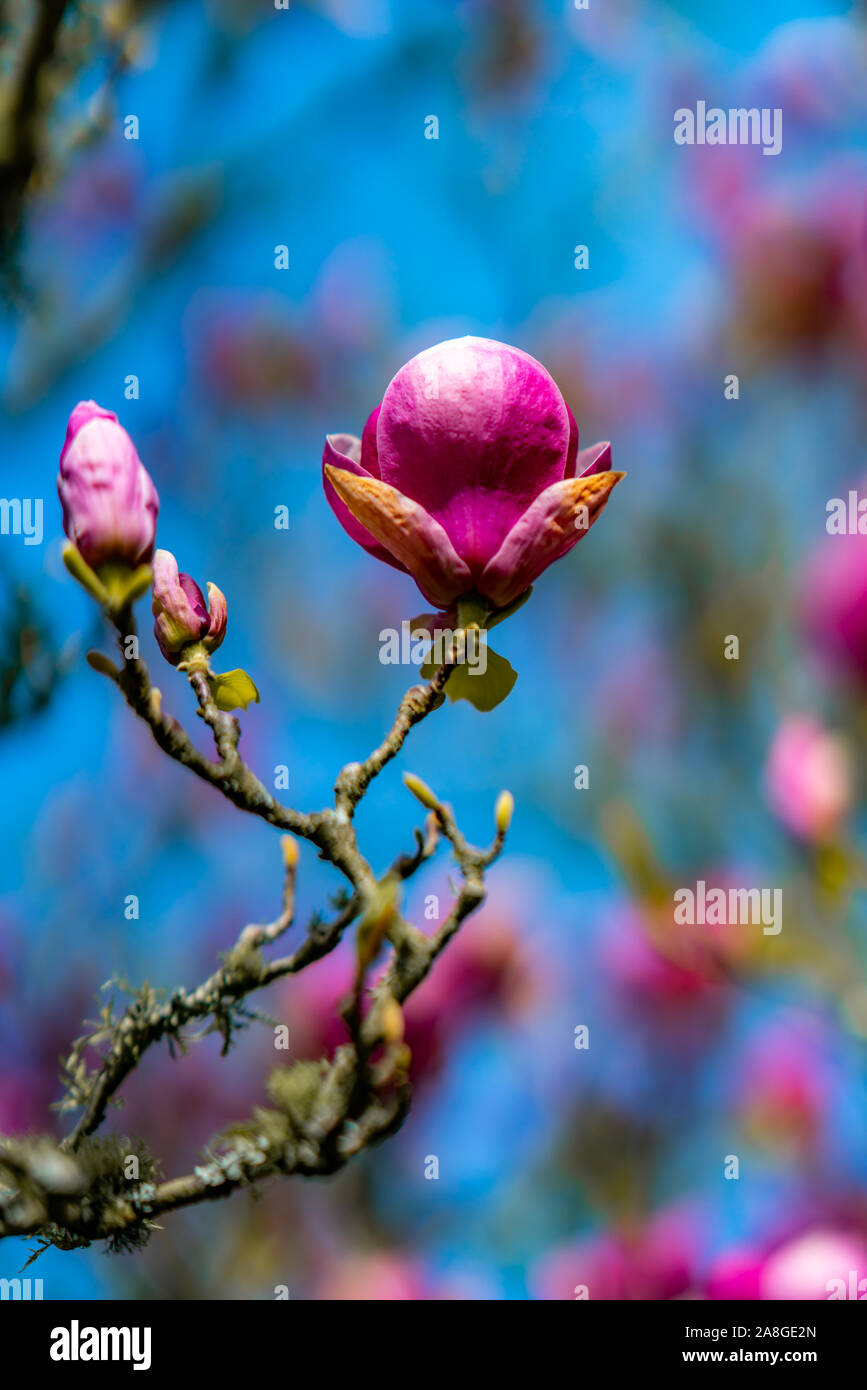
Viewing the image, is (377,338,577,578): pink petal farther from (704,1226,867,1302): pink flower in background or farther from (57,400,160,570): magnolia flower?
(704,1226,867,1302): pink flower in background

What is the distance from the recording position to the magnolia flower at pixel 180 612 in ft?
2.46

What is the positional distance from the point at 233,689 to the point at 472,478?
21 centimetres

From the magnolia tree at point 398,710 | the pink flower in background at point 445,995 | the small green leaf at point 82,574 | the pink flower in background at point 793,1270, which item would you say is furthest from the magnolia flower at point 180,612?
the pink flower in background at point 445,995

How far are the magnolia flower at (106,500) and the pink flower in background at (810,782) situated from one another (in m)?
0.91

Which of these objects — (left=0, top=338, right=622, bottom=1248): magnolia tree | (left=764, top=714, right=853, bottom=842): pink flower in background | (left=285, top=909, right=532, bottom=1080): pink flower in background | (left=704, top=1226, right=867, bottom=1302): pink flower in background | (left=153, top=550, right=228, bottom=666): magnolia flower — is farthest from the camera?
(left=285, top=909, right=532, bottom=1080): pink flower in background

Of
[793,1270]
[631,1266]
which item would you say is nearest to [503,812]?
[793,1270]

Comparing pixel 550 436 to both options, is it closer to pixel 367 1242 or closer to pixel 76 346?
pixel 76 346

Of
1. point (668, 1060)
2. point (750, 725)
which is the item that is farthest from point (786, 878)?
point (668, 1060)

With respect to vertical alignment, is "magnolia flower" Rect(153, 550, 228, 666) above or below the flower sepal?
above

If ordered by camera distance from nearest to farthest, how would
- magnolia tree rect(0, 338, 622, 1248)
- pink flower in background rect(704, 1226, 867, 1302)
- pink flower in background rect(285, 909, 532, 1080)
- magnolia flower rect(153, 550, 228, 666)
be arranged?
magnolia tree rect(0, 338, 622, 1248) < magnolia flower rect(153, 550, 228, 666) < pink flower in background rect(704, 1226, 867, 1302) < pink flower in background rect(285, 909, 532, 1080)

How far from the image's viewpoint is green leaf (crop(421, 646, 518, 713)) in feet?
2.72

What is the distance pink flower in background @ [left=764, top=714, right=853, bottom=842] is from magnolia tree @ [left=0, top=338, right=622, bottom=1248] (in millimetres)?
673

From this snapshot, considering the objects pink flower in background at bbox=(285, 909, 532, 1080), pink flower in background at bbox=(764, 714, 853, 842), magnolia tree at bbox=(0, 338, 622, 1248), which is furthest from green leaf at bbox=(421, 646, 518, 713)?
pink flower in background at bbox=(285, 909, 532, 1080)

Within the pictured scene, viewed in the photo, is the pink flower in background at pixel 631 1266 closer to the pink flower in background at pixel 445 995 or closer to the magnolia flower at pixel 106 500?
the pink flower in background at pixel 445 995
